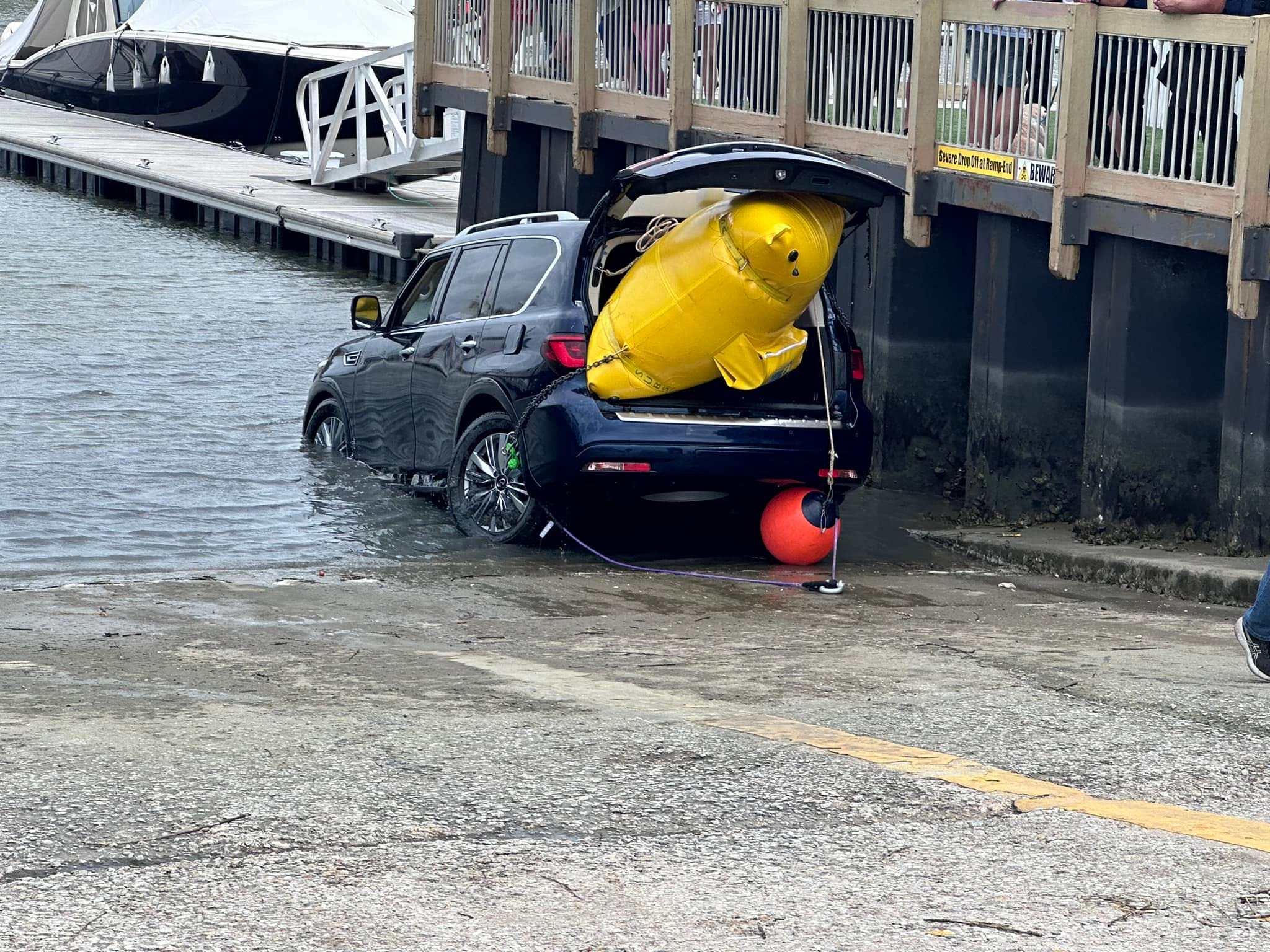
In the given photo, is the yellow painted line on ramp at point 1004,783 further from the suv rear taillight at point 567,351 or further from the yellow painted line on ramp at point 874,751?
the suv rear taillight at point 567,351

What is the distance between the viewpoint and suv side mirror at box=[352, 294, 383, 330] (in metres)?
12.3

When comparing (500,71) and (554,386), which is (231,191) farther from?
(554,386)

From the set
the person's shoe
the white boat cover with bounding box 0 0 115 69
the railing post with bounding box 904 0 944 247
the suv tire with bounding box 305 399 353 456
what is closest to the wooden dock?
the white boat cover with bounding box 0 0 115 69

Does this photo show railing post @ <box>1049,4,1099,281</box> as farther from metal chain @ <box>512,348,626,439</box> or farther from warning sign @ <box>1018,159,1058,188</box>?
metal chain @ <box>512,348,626,439</box>

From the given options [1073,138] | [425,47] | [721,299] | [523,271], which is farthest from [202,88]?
[721,299]

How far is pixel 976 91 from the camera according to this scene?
40.4 ft

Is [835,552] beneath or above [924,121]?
beneath

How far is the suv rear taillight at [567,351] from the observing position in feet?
33.5

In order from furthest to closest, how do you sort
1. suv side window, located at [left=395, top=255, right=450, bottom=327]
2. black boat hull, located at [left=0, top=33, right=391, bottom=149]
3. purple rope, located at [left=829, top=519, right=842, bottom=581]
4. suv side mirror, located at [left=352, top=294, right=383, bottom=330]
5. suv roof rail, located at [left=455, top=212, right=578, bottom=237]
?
black boat hull, located at [left=0, top=33, right=391, bottom=149] → suv side mirror, located at [left=352, top=294, right=383, bottom=330] → suv side window, located at [left=395, top=255, right=450, bottom=327] → suv roof rail, located at [left=455, top=212, right=578, bottom=237] → purple rope, located at [left=829, top=519, right=842, bottom=581]

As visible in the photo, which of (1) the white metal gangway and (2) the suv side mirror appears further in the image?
(1) the white metal gangway

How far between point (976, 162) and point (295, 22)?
28292 millimetres

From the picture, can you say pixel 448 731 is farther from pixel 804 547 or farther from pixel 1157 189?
pixel 1157 189

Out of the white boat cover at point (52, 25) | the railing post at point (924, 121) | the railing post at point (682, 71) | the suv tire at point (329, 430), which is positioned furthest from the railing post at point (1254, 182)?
the white boat cover at point (52, 25)

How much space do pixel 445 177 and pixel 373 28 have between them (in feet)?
17.8
